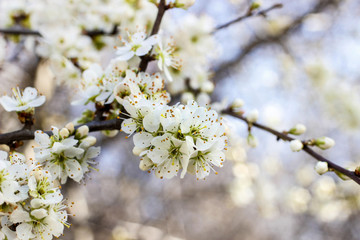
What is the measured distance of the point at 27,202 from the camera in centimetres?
106

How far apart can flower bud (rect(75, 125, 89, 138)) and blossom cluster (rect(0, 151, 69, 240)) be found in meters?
0.19

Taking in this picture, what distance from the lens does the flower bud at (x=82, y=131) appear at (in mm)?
1197

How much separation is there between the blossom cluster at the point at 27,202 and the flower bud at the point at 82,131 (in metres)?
0.19

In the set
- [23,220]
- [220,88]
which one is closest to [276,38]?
[220,88]

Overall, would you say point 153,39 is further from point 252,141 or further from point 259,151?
point 259,151

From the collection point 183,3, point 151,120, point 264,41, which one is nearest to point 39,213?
point 151,120

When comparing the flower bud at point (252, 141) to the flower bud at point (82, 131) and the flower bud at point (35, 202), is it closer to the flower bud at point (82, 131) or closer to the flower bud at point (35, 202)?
the flower bud at point (82, 131)

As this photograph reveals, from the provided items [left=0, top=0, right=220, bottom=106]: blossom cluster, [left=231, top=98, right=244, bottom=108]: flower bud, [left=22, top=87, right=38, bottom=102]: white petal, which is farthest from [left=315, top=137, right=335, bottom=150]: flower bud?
[left=22, top=87, right=38, bottom=102]: white petal

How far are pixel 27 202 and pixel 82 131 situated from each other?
1.04 feet

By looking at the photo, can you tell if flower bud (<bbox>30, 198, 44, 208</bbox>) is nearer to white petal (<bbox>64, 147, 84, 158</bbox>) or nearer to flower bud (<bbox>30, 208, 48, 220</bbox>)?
flower bud (<bbox>30, 208, 48, 220</bbox>)

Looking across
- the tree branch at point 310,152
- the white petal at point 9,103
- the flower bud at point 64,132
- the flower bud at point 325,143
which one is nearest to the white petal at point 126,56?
the flower bud at point 64,132

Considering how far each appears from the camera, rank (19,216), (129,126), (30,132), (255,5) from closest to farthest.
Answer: (19,216) → (129,126) → (30,132) → (255,5)

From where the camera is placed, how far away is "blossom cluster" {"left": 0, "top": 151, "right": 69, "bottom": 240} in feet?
3.23

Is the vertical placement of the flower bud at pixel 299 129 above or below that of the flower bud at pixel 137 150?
below
